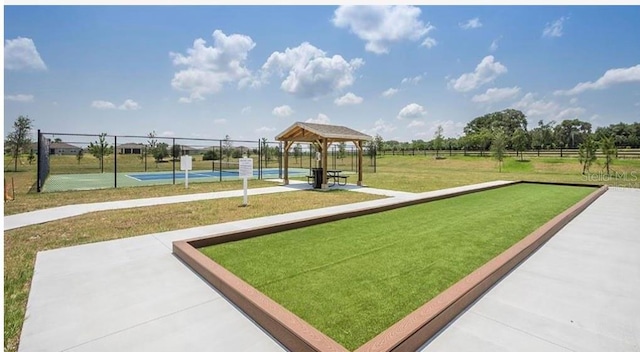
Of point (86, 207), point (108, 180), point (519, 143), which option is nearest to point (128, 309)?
point (86, 207)

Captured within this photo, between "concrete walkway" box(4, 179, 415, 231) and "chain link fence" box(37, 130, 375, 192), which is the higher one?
"chain link fence" box(37, 130, 375, 192)

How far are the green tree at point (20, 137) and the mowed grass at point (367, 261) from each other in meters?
29.6

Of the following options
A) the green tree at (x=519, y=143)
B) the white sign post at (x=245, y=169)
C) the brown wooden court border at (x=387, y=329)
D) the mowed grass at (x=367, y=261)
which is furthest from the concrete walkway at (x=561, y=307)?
the green tree at (x=519, y=143)

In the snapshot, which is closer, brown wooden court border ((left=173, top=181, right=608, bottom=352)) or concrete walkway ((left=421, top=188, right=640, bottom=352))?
brown wooden court border ((left=173, top=181, right=608, bottom=352))

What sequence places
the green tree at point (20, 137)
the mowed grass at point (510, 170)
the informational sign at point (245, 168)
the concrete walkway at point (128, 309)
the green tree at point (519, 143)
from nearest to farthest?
the concrete walkway at point (128, 309), the informational sign at point (245, 168), the mowed grass at point (510, 170), the green tree at point (20, 137), the green tree at point (519, 143)

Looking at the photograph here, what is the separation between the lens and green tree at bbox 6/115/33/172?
77.8 feet

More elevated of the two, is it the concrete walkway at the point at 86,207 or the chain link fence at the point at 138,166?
the chain link fence at the point at 138,166

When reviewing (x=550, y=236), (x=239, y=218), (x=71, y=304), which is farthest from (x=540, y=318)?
(x=239, y=218)

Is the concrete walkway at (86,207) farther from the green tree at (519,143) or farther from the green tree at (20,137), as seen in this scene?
the green tree at (519,143)

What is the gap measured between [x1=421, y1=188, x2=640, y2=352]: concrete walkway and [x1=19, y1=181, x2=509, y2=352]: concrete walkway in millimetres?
1656

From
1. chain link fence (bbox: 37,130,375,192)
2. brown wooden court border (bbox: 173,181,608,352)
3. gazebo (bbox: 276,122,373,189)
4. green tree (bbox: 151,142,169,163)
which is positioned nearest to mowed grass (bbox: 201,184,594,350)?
brown wooden court border (bbox: 173,181,608,352)

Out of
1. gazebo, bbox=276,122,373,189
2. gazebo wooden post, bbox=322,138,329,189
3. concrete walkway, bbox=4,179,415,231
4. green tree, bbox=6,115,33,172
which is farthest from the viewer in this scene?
green tree, bbox=6,115,33,172

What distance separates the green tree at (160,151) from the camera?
29.6 m

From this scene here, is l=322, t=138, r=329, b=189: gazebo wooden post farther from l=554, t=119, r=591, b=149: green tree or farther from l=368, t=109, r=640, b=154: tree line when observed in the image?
l=554, t=119, r=591, b=149: green tree
